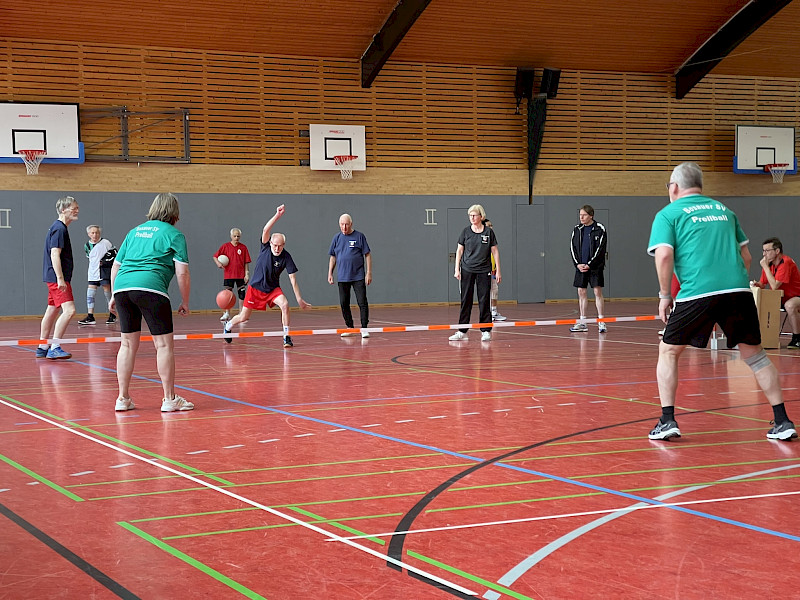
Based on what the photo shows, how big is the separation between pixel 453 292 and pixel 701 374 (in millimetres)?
15671

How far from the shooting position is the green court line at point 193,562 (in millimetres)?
3387

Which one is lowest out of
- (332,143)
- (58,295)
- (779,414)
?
(779,414)

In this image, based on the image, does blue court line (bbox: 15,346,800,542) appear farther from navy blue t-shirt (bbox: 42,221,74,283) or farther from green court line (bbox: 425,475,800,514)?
navy blue t-shirt (bbox: 42,221,74,283)

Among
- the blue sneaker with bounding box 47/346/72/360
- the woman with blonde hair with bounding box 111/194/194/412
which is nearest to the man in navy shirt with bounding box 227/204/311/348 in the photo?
the blue sneaker with bounding box 47/346/72/360

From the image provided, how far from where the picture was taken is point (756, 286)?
12242mm

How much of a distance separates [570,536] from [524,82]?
21.7 meters

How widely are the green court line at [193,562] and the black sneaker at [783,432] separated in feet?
13.2

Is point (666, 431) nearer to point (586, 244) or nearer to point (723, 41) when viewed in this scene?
point (586, 244)

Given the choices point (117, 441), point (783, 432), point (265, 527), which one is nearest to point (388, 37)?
point (117, 441)

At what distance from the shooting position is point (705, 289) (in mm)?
5977

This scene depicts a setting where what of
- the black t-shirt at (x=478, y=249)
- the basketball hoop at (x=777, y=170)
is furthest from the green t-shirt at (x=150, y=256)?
the basketball hoop at (x=777, y=170)

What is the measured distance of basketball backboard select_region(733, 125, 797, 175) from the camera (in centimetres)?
2633

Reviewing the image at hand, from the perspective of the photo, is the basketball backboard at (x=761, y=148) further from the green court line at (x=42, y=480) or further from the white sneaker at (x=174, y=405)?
the green court line at (x=42, y=480)

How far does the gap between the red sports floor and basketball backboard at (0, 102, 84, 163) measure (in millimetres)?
12487
